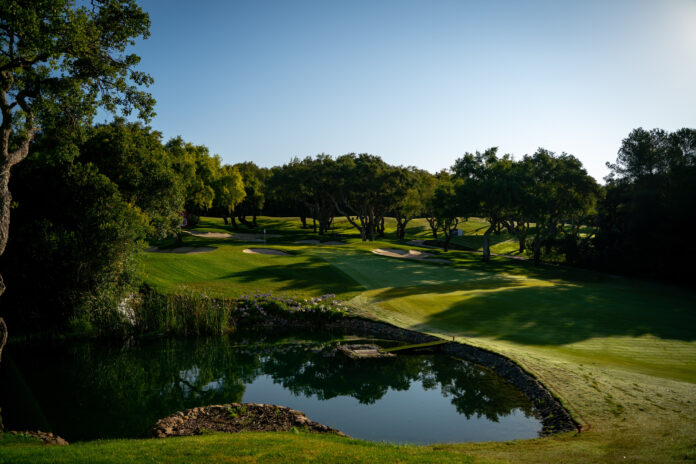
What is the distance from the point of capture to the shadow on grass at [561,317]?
19188 millimetres

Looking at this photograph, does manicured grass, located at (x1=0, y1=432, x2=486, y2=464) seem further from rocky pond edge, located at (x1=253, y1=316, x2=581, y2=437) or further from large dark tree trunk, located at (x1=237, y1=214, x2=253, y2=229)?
large dark tree trunk, located at (x1=237, y1=214, x2=253, y2=229)

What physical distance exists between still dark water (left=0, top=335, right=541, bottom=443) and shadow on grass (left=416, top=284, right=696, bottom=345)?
152 inches

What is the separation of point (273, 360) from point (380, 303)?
8486 millimetres

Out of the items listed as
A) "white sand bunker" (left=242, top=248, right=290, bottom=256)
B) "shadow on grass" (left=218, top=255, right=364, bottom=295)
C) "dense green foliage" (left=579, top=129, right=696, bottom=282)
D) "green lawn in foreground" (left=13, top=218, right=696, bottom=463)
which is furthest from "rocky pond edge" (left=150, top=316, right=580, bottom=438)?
"dense green foliage" (left=579, top=129, right=696, bottom=282)

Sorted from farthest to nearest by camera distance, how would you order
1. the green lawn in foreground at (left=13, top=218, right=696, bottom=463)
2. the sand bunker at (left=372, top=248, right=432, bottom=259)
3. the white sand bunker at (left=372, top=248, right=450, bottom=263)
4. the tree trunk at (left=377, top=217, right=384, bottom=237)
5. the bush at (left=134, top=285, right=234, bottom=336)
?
the tree trunk at (left=377, top=217, right=384, bottom=237), the sand bunker at (left=372, top=248, right=432, bottom=259), the white sand bunker at (left=372, top=248, right=450, bottom=263), the bush at (left=134, top=285, right=234, bottom=336), the green lawn in foreground at (left=13, top=218, right=696, bottom=463)

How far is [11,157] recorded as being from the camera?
10.8m

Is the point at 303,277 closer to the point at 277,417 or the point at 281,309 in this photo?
the point at 281,309

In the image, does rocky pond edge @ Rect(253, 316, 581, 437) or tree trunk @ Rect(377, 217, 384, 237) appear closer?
rocky pond edge @ Rect(253, 316, 581, 437)

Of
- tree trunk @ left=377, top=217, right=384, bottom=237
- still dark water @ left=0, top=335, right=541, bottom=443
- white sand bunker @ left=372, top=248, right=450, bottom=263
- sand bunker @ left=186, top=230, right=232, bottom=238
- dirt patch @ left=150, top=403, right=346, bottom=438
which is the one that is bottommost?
still dark water @ left=0, top=335, right=541, bottom=443

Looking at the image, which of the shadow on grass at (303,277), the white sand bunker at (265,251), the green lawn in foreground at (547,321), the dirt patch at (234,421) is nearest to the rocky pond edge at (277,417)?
the dirt patch at (234,421)

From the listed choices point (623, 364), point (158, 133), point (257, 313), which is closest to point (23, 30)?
point (257, 313)

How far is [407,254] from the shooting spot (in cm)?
4503

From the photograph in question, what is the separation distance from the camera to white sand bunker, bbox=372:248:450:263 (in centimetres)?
4294

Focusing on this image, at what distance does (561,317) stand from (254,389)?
49.1 ft
